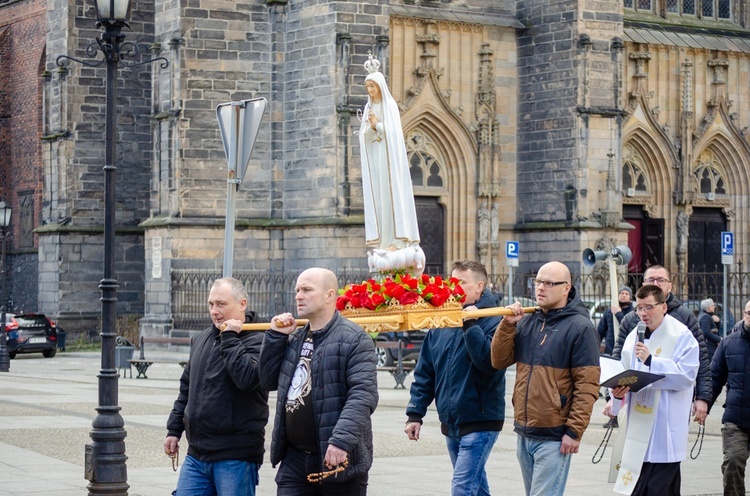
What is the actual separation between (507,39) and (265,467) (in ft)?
80.1

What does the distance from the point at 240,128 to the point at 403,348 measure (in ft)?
54.6

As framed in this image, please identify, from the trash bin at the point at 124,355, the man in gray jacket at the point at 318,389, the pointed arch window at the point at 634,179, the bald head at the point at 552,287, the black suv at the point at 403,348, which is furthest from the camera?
the pointed arch window at the point at 634,179

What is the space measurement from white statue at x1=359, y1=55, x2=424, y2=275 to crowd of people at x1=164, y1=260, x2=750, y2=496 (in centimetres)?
170

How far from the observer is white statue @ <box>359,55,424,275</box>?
1164 centimetres

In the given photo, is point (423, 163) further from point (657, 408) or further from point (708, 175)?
point (657, 408)

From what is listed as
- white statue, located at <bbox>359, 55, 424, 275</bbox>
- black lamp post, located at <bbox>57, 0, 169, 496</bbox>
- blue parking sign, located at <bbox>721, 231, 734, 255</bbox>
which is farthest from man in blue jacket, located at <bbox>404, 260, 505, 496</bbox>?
blue parking sign, located at <bbox>721, 231, 734, 255</bbox>

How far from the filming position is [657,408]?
9836mm

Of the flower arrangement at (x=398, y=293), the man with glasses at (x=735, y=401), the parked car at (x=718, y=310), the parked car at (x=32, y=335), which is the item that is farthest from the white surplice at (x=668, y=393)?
the parked car at (x=32, y=335)

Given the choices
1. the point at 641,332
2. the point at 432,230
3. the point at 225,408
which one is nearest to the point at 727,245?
the point at 432,230

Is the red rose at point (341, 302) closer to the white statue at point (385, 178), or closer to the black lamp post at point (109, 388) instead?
the white statue at point (385, 178)

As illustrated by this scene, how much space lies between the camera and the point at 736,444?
11.4 m

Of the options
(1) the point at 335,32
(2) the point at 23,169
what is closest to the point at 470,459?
(1) the point at 335,32

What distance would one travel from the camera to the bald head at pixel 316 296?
780 centimetres

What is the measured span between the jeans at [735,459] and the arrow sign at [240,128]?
4348 millimetres
